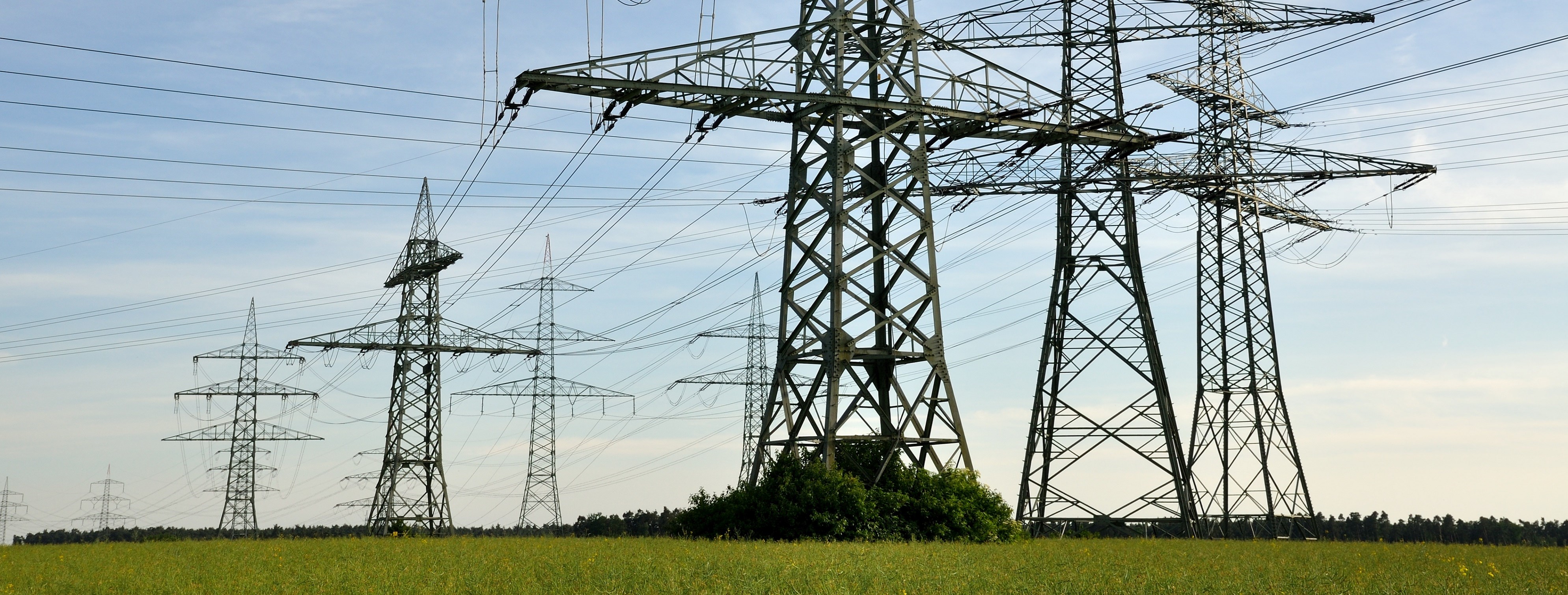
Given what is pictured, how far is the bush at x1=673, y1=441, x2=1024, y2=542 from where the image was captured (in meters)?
22.9

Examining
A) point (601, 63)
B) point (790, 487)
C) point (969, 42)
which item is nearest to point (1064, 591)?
point (790, 487)

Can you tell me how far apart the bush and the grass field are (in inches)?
38.3

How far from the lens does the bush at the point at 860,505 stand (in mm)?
22875

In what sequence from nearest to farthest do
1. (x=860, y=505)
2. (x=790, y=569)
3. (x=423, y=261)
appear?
(x=790, y=569)
(x=860, y=505)
(x=423, y=261)

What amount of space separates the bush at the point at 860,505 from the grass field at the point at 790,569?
97 centimetres

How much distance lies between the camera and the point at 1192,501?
1359 inches

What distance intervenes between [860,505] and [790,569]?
689 cm

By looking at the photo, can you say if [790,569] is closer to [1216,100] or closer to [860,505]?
[860,505]

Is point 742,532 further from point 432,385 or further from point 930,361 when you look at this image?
point 432,385

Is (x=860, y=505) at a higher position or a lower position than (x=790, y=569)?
higher

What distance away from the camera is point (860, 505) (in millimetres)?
22828

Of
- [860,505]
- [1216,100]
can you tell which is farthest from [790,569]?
[1216,100]

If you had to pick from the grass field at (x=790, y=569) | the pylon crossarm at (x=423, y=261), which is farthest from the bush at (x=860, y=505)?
the pylon crossarm at (x=423, y=261)

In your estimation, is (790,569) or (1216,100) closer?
(790,569)
